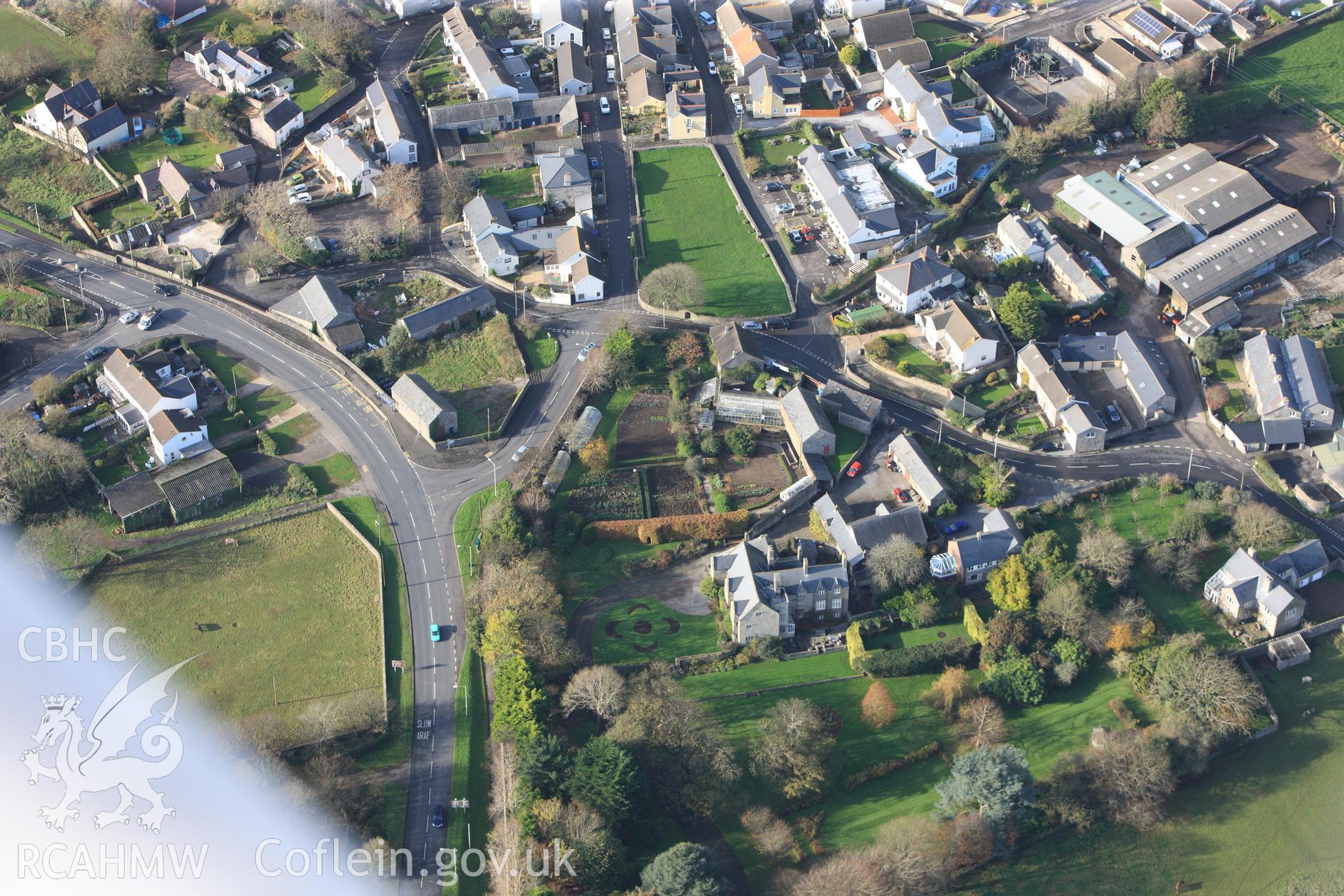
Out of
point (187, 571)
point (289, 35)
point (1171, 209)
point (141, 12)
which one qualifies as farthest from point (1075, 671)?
point (141, 12)

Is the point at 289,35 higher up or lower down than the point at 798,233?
higher up

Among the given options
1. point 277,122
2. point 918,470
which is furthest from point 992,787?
point 277,122

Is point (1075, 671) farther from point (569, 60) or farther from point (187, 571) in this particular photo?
point (569, 60)

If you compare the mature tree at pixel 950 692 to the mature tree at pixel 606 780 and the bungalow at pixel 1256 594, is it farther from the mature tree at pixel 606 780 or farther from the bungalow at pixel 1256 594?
the mature tree at pixel 606 780

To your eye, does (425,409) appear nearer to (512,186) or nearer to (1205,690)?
(512,186)

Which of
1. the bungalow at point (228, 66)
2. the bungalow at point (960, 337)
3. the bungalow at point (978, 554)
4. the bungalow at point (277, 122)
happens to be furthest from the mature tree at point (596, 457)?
the bungalow at point (228, 66)

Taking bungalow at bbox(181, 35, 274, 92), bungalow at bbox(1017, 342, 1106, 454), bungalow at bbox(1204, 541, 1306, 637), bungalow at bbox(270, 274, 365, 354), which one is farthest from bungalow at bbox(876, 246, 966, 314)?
bungalow at bbox(181, 35, 274, 92)

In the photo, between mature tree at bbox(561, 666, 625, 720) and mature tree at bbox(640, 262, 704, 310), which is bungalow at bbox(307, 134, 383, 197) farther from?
mature tree at bbox(561, 666, 625, 720)
